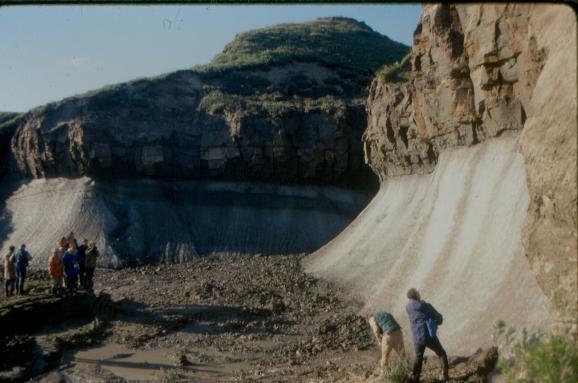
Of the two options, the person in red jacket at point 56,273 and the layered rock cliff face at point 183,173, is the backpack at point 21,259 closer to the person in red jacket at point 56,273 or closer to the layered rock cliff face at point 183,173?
the person in red jacket at point 56,273

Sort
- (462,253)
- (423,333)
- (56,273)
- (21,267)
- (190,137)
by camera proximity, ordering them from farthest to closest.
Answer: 1. (190,137)
2. (21,267)
3. (56,273)
4. (462,253)
5. (423,333)

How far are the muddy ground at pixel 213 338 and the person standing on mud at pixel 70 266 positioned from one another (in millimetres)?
656

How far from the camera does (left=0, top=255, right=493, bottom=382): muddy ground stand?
45.9 feet

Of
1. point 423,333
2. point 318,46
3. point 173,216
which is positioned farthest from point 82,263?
point 318,46

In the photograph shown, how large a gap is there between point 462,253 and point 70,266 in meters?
12.4

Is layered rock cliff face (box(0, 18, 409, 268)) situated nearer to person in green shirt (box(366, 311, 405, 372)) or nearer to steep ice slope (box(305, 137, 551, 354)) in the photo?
steep ice slope (box(305, 137, 551, 354))

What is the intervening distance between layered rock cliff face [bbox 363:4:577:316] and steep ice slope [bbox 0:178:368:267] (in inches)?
431

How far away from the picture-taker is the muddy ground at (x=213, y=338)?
14000 mm

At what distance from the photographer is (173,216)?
4078 cm

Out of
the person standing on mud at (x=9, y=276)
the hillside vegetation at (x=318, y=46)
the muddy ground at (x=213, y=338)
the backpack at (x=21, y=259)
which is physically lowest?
the muddy ground at (x=213, y=338)

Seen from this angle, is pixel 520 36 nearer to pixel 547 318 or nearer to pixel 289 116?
pixel 547 318

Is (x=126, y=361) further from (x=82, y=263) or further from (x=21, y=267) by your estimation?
(x=21, y=267)

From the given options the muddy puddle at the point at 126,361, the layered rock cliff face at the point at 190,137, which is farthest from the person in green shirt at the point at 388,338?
the layered rock cliff face at the point at 190,137

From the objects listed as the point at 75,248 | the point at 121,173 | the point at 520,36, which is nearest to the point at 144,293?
the point at 75,248
